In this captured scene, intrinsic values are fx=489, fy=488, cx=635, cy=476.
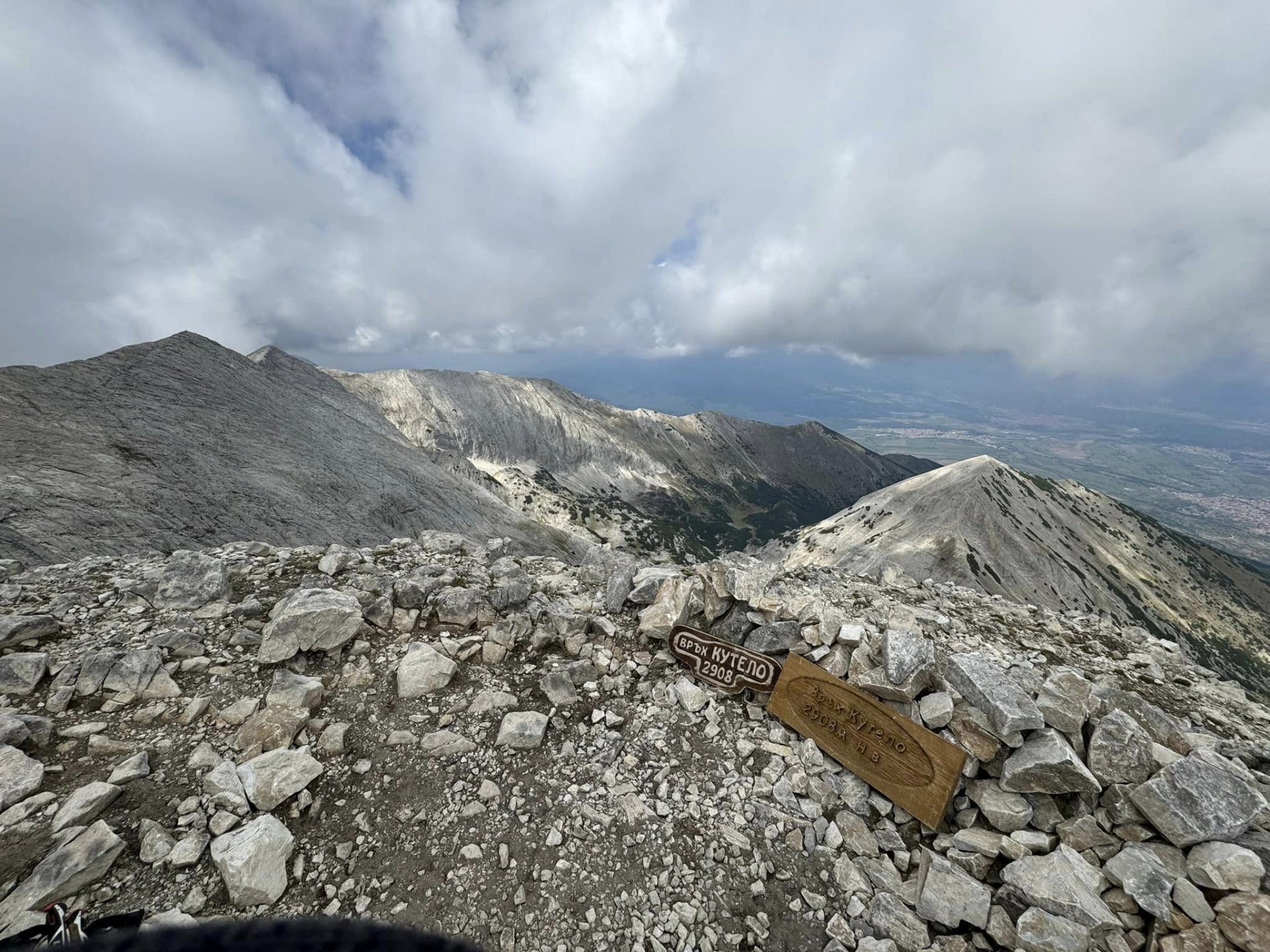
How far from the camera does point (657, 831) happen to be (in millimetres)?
6520

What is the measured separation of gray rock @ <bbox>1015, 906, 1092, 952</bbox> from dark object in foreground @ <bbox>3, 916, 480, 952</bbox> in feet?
22.4

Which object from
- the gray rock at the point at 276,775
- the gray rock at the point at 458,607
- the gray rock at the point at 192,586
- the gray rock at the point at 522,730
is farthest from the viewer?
the gray rock at the point at 458,607

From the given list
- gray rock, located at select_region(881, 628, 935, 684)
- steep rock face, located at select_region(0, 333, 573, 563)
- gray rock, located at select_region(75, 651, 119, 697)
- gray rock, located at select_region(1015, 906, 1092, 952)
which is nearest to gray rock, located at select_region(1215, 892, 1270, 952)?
gray rock, located at select_region(1015, 906, 1092, 952)

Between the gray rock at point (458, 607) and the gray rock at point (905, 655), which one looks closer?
the gray rock at point (905, 655)

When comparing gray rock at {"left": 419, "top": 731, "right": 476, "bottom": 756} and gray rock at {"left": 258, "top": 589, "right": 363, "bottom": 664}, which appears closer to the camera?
gray rock at {"left": 419, "top": 731, "right": 476, "bottom": 756}

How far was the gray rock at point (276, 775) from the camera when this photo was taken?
598 centimetres

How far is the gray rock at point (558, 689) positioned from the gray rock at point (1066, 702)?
22.8ft

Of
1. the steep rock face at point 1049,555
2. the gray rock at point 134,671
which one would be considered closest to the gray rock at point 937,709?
the gray rock at point 134,671

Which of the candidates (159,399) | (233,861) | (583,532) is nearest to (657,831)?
(233,861)

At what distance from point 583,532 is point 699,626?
11636 centimetres

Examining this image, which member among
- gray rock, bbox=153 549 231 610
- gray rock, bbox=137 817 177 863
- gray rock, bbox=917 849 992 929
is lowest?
gray rock, bbox=917 849 992 929

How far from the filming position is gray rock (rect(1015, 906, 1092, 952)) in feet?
17.3

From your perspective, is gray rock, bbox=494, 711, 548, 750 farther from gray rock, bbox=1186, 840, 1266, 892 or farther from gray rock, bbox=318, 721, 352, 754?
gray rock, bbox=1186, 840, 1266, 892

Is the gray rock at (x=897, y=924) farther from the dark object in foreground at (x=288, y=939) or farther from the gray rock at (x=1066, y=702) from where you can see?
the dark object in foreground at (x=288, y=939)
